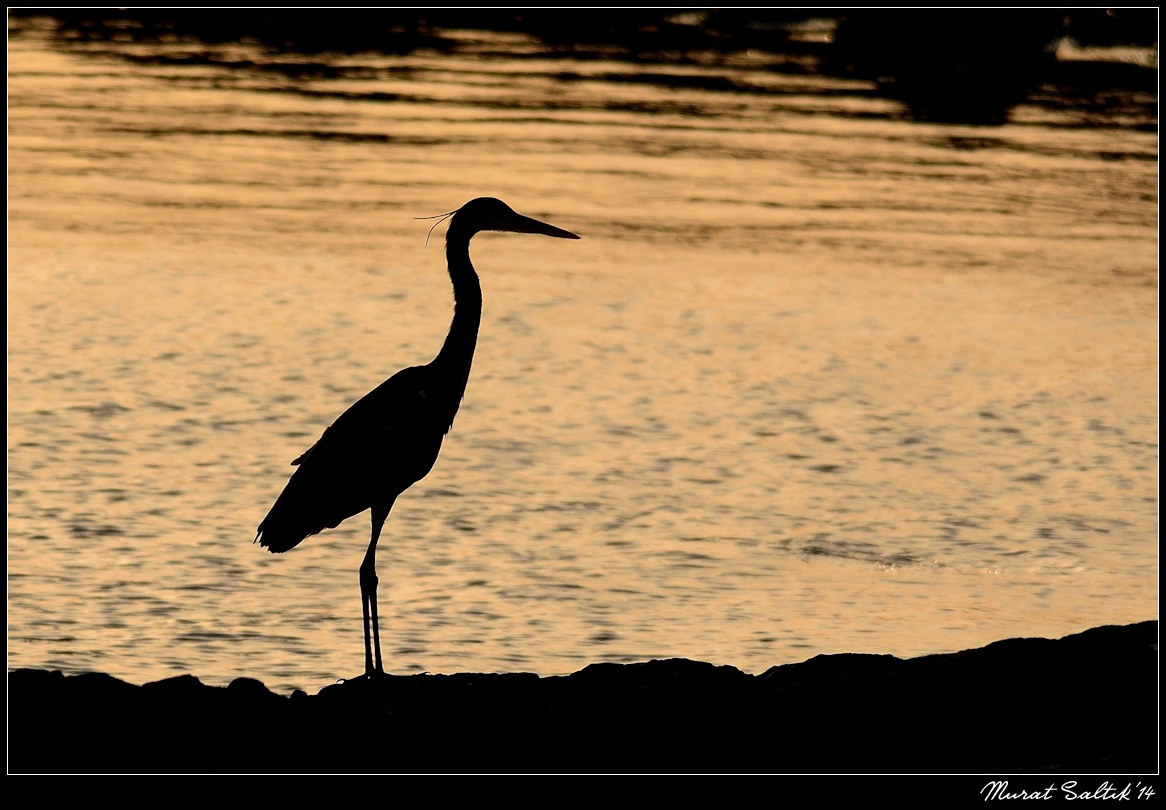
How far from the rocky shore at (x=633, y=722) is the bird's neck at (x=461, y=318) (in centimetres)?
170

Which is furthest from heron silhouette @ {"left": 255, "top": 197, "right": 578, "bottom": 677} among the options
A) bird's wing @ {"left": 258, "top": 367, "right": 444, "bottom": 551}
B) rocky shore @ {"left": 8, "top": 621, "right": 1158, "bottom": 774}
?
rocky shore @ {"left": 8, "top": 621, "right": 1158, "bottom": 774}

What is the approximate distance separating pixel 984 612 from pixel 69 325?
8.85 meters

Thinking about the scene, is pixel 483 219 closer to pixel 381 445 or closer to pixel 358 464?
pixel 381 445

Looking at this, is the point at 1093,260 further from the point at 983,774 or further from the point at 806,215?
the point at 983,774

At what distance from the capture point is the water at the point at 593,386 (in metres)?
10.4

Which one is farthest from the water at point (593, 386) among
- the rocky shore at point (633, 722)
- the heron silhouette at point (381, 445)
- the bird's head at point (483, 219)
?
the bird's head at point (483, 219)

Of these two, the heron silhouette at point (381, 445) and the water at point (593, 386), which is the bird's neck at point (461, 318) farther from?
the water at point (593, 386)

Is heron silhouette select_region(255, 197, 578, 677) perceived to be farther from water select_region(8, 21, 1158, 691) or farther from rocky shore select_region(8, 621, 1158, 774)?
water select_region(8, 21, 1158, 691)

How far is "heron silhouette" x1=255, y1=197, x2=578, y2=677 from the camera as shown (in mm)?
8430

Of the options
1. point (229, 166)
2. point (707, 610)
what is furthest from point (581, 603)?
point (229, 166)

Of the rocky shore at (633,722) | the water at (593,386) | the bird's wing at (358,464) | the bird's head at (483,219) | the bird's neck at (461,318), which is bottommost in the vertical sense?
the water at (593,386)

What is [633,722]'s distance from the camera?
7.46 meters

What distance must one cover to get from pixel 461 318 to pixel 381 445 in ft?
2.78

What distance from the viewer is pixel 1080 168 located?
82.3 feet
